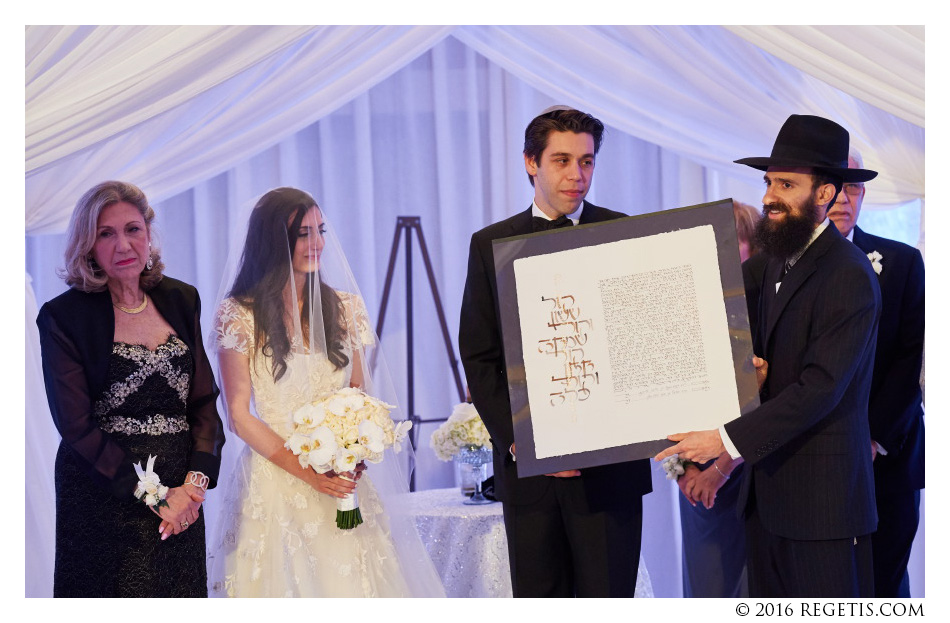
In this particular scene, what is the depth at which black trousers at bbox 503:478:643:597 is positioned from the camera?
2.92m

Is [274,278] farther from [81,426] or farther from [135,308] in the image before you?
[81,426]

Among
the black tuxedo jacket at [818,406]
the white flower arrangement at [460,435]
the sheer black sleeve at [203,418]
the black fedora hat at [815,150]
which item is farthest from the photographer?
the white flower arrangement at [460,435]

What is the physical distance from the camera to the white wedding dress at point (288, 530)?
3.08 meters

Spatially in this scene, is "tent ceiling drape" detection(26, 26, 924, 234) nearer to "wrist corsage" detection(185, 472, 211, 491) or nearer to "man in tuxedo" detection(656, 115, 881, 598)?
"man in tuxedo" detection(656, 115, 881, 598)

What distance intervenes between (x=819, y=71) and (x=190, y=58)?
2421 mm

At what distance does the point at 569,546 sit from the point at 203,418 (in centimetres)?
134

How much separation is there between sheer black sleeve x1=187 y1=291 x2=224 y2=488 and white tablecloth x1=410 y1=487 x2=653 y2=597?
3.16ft

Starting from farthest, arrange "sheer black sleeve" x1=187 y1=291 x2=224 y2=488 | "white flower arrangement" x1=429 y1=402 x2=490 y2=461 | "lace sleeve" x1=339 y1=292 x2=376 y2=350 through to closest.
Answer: "white flower arrangement" x1=429 y1=402 x2=490 y2=461 → "lace sleeve" x1=339 y1=292 x2=376 y2=350 → "sheer black sleeve" x1=187 y1=291 x2=224 y2=488

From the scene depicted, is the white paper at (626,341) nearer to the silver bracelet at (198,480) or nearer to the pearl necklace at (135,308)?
the silver bracelet at (198,480)

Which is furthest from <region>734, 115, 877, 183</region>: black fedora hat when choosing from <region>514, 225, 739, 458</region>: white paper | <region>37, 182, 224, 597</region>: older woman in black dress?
<region>37, 182, 224, 597</region>: older woman in black dress

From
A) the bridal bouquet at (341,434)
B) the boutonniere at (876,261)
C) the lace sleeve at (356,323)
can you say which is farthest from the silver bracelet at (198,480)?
the boutonniere at (876,261)

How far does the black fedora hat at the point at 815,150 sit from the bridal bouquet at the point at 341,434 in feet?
4.97

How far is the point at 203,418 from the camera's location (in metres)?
3.14
